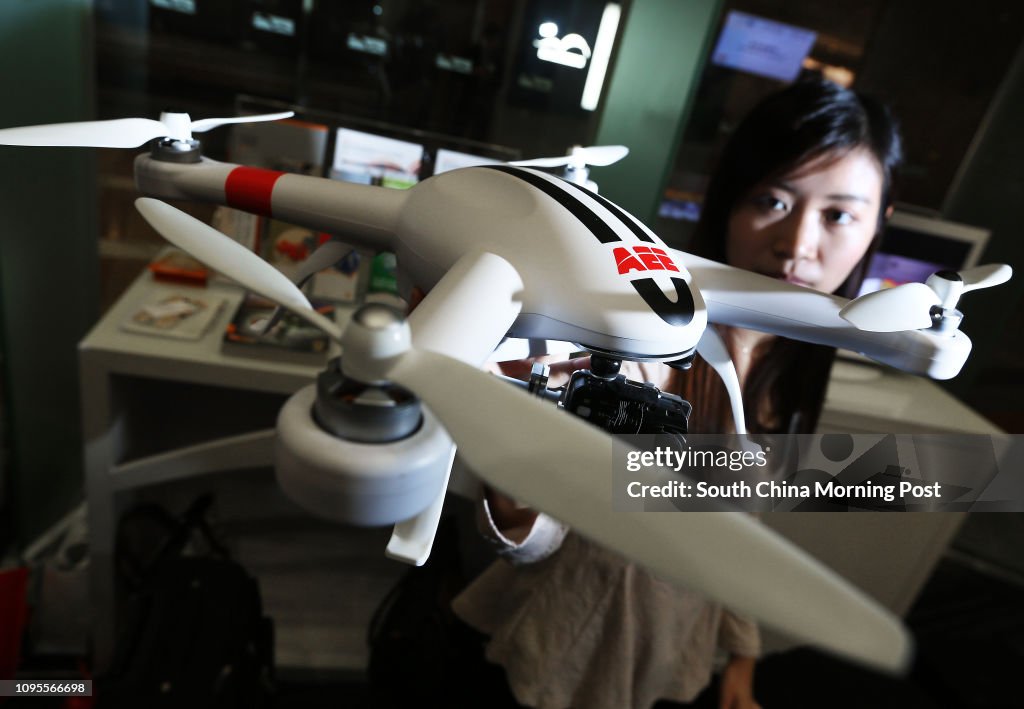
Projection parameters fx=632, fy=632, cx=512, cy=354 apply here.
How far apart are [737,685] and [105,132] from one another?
1.00m

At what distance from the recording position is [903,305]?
0.28 metres

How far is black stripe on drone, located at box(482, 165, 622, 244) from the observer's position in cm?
27

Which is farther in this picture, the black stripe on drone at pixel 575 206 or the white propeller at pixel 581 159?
the white propeller at pixel 581 159

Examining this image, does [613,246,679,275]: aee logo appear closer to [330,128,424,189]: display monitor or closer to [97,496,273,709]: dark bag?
[330,128,424,189]: display monitor

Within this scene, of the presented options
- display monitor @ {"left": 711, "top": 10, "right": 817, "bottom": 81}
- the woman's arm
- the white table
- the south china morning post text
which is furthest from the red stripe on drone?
display monitor @ {"left": 711, "top": 10, "right": 817, "bottom": 81}

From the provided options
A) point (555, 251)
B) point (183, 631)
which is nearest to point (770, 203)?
point (555, 251)

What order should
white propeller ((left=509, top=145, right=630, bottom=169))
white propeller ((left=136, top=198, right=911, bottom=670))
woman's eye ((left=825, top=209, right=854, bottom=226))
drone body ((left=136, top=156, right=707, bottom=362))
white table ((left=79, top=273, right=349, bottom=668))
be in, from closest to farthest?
white propeller ((left=136, top=198, right=911, bottom=670)), drone body ((left=136, top=156, right=707, bottom=362)), white propeller ((left=509, top=145, right=630, bottom=169)), woman's eye ((left=825, top=209, right=854, bottom=226)), white table ((left=79, top=273, right=349, bottom=668))

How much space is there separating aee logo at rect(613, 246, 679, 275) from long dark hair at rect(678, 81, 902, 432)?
230 mm

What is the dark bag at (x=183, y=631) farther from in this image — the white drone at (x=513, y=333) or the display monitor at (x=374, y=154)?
the white drone at (x=513, y=333)

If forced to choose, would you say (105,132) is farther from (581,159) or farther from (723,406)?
(723,406)

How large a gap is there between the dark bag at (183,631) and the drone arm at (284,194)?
2.84ft

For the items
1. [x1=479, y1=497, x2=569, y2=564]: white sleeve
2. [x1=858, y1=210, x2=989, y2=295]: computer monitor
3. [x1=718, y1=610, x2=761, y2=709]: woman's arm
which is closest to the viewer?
[x1=479, y1=497, x2=569, y2=564]: white sleeve

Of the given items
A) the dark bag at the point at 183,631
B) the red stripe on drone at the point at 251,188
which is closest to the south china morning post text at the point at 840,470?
the red stripe on drone at the point at 251,188

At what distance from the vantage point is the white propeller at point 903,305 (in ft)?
0.89
